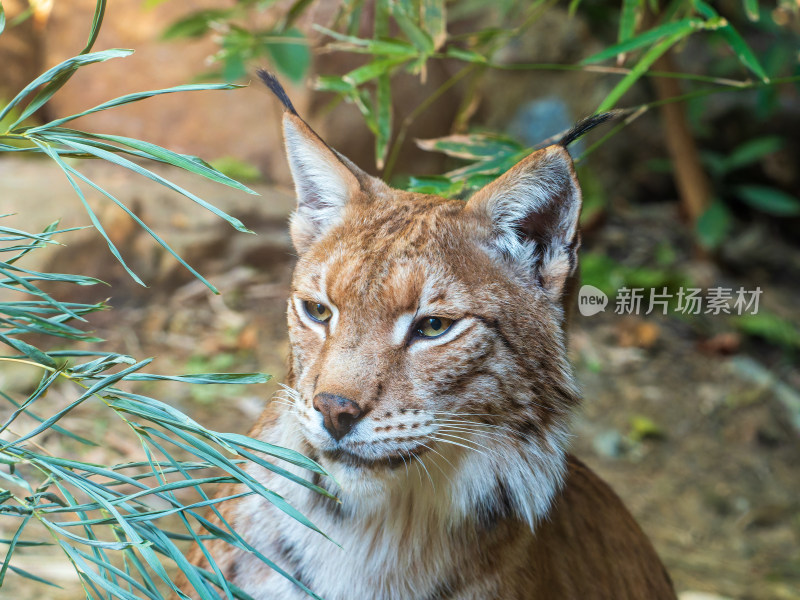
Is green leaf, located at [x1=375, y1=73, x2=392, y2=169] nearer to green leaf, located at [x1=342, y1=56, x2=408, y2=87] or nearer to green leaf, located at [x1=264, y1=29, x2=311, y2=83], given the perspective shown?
green leaf, located at [x1=342, y1=56, x2=408, y2=87]

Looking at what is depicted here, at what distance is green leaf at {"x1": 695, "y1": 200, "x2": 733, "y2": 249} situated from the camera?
283 inches

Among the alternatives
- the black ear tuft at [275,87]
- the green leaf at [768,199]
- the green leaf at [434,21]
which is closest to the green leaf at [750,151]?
the green leaf at [768,199]

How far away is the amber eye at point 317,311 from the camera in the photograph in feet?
8.59

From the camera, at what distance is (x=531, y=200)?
8.52 feet

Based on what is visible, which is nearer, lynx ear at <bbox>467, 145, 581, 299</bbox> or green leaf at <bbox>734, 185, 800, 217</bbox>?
lynx ear at <bbox>467, 145, 581, 299</bbox>

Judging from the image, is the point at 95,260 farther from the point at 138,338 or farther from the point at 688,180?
the point at 688,180

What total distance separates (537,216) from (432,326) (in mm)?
508

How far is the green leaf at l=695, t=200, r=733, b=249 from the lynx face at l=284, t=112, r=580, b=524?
5075mm

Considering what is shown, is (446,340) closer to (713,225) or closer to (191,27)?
(191,27)

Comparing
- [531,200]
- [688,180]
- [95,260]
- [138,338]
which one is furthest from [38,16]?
[531,200]

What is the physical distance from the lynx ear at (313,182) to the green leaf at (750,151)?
5829 mm

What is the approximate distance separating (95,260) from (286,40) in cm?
239

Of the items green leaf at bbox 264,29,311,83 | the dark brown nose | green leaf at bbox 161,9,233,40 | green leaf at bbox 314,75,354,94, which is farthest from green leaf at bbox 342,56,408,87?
green leaf at bbox 161,9,233,40

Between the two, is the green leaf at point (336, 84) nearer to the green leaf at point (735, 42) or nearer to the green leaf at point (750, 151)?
the green leaf at point (735, 42)
